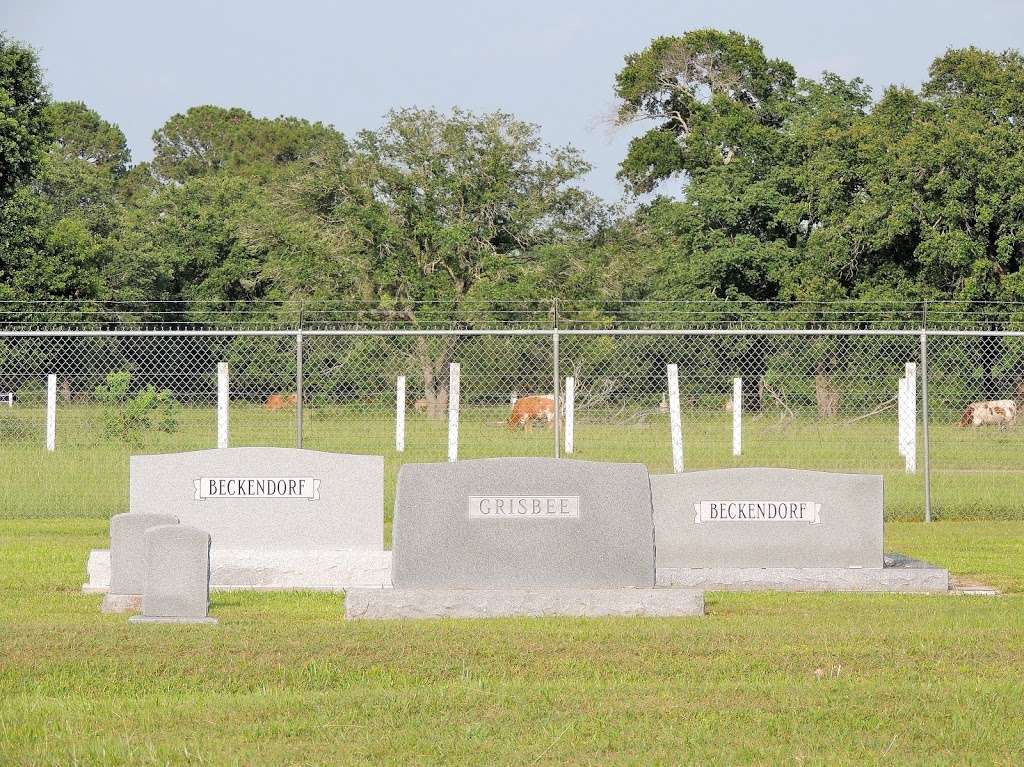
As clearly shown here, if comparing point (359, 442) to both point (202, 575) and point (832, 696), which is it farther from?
point (832, 696)

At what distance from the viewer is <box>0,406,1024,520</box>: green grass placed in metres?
18.9

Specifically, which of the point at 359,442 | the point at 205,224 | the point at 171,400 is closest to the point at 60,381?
the point at 171,400

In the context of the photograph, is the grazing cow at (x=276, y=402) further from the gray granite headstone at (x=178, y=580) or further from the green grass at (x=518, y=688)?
the gray granite headstone at (x=178, y=580)

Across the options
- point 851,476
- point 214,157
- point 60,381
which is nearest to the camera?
point 851,476

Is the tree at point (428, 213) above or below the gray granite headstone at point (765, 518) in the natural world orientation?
above

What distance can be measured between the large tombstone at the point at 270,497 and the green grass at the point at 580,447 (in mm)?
6401

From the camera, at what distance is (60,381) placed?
27.6m

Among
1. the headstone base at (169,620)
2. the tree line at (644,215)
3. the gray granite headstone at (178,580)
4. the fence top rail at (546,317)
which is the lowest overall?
the headstone base at (169,620)

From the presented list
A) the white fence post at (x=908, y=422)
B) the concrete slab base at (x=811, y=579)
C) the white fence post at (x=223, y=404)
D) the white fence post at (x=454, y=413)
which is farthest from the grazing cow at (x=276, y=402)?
the concrete slab base at (x=811, y=579)

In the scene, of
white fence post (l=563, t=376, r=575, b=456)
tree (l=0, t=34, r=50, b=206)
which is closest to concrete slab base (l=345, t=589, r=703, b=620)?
white fence post (l=563, t=376, r=575, b=456)

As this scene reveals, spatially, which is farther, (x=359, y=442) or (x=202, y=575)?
(x=359, y=442)

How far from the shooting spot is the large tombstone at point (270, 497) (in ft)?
37.8

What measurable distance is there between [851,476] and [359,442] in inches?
420

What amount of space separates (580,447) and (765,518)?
10200 mm
